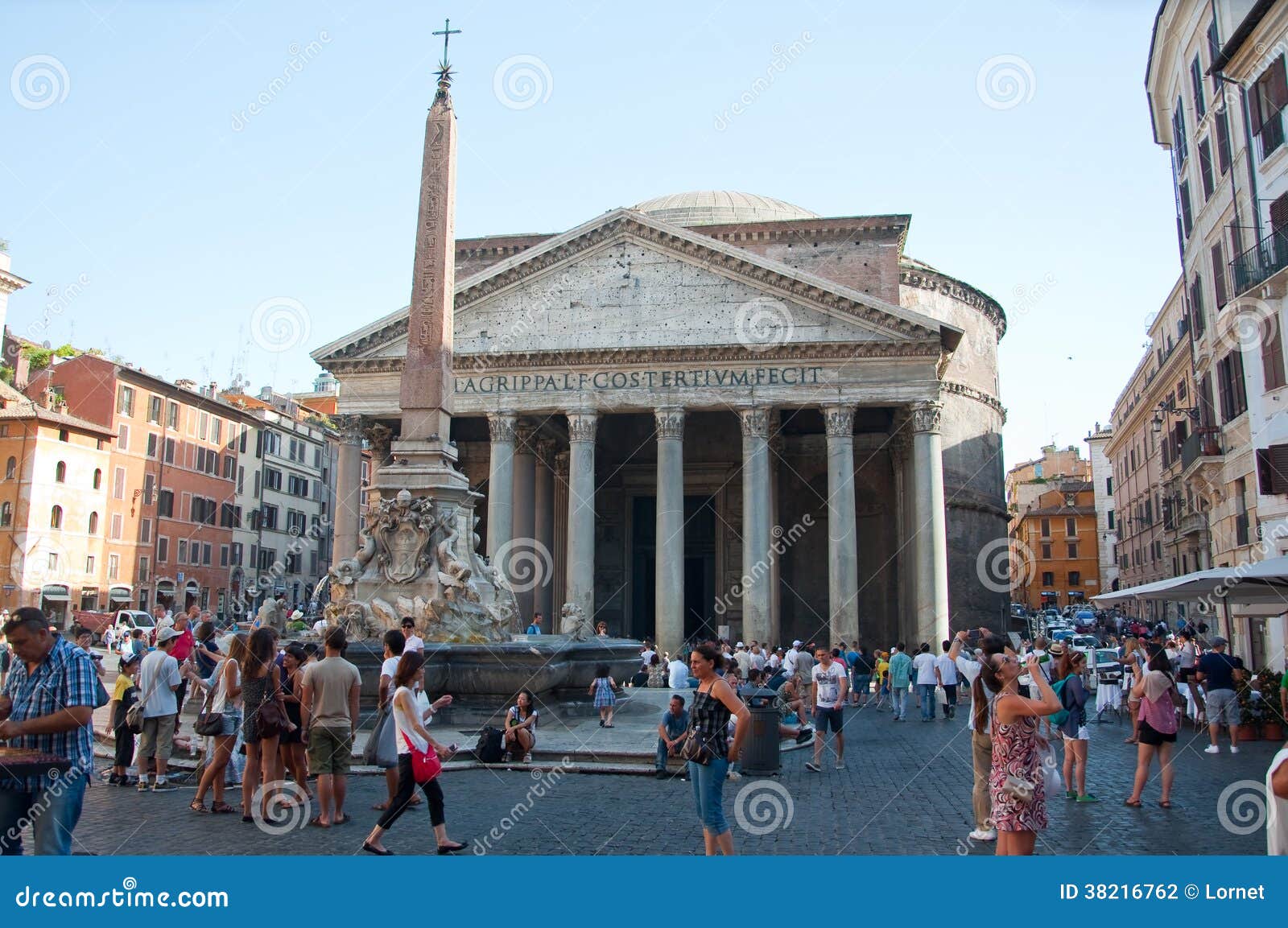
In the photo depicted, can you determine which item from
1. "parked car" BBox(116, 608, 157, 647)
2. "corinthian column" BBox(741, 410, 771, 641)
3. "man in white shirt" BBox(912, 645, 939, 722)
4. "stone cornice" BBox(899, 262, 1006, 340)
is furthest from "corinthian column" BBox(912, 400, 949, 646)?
"parked car" BBox(116, 608, 157, 647)

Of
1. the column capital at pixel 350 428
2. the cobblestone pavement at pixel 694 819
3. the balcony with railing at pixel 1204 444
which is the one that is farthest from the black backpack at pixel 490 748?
the column capital at pixel 350 428

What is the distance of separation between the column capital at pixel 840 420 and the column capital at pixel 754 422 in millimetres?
1505

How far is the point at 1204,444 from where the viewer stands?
2114cm

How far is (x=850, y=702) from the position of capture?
63.3 ft

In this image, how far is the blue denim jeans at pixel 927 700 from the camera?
16391 millimetres

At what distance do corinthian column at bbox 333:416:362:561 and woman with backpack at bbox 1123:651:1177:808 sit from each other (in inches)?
773

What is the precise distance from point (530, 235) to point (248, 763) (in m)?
28.2

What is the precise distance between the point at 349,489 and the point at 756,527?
10.2 meters

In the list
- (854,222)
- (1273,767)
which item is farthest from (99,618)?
(1273,767)

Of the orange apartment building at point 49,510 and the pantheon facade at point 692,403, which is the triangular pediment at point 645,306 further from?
the orange apartment building at point 49,510

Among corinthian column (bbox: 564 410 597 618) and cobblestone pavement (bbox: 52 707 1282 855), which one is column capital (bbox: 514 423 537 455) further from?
cobblestone pavement (bbox: 52 707 1282 855)

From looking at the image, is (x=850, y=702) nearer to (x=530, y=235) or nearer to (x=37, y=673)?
(x=37, y=673)

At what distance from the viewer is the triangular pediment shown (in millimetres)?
24484

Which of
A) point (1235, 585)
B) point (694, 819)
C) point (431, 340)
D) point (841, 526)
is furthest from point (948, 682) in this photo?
point (694, 819)
